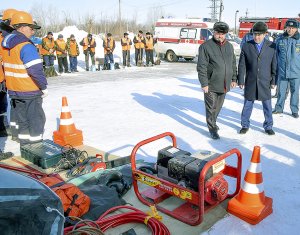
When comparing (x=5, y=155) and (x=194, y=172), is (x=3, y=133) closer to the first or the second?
(x=5, y=155)

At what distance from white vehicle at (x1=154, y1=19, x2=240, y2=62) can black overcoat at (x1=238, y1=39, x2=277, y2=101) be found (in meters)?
13.6

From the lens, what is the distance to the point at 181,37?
63.9 feet

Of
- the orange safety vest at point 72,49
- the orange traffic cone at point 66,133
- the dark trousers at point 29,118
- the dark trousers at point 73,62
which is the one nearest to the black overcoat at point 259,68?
the orange traffic cone at point 66,133

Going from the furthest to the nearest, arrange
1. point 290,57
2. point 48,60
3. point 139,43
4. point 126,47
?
1. point 139,43
2. point 126,47
3. point 48,60
4. point 290,57

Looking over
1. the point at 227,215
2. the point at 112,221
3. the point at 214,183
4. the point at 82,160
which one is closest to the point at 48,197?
the point at 112,221

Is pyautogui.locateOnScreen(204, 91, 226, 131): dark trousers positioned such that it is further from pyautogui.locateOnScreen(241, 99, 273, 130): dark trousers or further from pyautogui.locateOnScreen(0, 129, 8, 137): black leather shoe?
pyautogui.locateOnScreen(0, 129, 8, 137): black leather shoe

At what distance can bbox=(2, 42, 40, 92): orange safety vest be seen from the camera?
4387 millimetres

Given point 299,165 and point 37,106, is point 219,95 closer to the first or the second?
point 299,165

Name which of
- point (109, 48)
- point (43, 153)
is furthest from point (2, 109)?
point (109, 48)

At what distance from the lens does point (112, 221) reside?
2986mm

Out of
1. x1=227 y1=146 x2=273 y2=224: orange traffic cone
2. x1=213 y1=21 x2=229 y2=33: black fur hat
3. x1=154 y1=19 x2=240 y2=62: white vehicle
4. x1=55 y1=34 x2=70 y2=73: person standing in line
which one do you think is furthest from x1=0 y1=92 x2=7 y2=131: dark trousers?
x1=154 y1=19 x2=240 y2=62: white vehicle

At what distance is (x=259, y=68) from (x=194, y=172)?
3.13 meters

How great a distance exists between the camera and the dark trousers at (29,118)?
4645mm

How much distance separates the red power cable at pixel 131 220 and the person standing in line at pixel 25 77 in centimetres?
221
